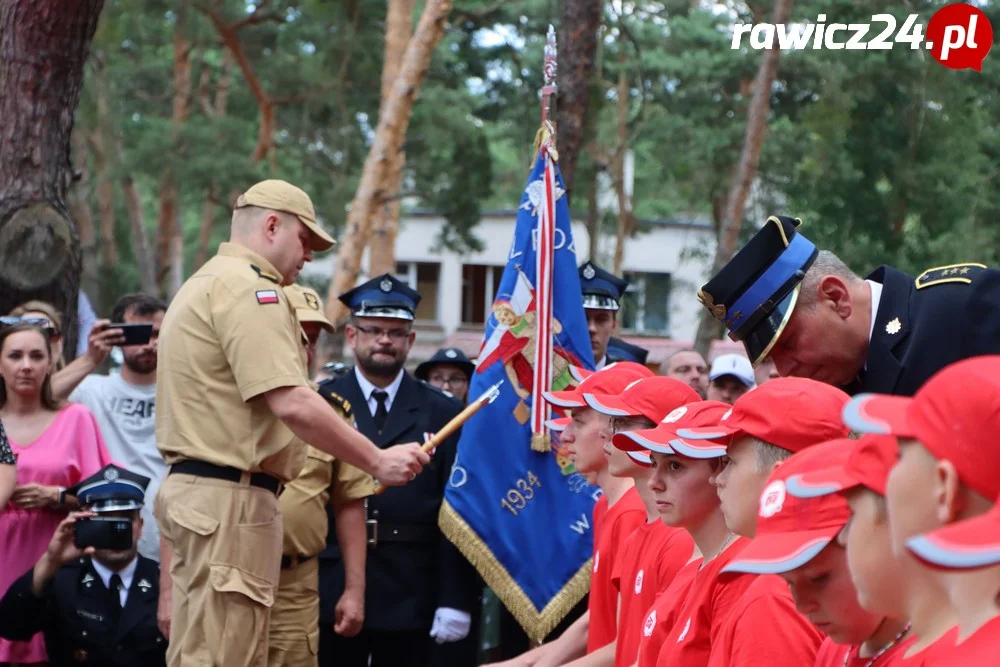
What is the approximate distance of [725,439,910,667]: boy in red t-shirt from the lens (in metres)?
2.22

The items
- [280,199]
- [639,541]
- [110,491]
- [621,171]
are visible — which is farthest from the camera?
[621,171]

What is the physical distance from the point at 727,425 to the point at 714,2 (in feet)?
68.9

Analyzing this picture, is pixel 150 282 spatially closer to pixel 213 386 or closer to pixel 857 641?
pixel 213 386

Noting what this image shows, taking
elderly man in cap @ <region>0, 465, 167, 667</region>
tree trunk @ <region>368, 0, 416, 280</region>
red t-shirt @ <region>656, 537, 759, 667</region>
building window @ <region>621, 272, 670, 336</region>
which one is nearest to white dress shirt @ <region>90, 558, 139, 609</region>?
elderly man in cap @ <region>0, 465, 167, 667</region>

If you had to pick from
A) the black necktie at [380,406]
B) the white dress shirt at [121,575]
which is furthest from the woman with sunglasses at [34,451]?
the black necktie at [380,406]

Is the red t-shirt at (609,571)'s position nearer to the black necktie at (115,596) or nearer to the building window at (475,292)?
the black necktie at (115,596)

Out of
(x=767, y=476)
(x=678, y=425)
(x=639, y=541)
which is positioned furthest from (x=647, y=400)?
(x=767, y=476)

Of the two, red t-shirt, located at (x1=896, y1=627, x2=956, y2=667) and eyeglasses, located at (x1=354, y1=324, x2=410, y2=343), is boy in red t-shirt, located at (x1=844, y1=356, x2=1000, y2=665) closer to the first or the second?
red t-shirt, located at (x1=896, y1=627, x2=956, y2=667)

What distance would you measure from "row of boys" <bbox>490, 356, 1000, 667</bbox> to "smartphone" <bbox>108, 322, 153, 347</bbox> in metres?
2.54

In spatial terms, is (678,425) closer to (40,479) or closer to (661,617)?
(661,617)

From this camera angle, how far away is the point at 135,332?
6.71m

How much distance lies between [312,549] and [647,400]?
2152 mm

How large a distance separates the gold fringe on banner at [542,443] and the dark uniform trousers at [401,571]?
552 millimetres

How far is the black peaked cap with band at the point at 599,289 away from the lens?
7250mm
